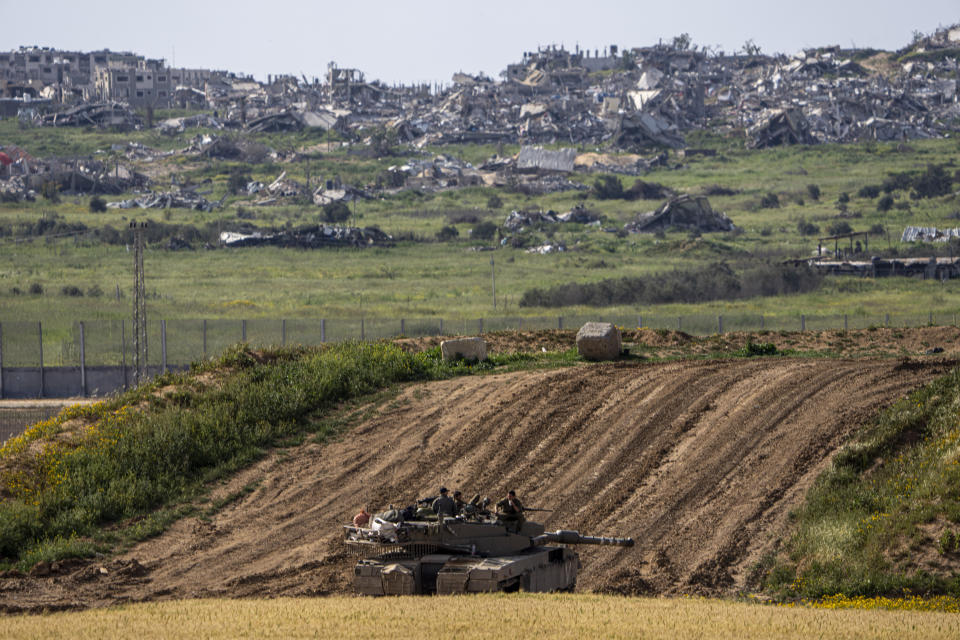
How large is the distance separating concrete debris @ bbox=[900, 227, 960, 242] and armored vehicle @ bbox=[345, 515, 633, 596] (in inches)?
3312

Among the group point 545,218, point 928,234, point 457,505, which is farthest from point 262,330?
point 545,218

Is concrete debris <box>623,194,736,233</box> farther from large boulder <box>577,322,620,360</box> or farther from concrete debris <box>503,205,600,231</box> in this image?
large boulder <box>577,322,620,360</box>

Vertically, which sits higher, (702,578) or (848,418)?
(848,418)

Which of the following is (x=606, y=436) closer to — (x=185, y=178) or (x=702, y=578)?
(x=702, y=578)

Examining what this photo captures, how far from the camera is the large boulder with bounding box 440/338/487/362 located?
→ 1603 inches

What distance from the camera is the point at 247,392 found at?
1430 inches

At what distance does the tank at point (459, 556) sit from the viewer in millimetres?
Result: 22750

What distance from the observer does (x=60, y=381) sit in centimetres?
4878

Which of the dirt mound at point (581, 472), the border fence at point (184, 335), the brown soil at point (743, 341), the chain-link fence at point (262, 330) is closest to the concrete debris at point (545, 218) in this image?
the border fence at point (184, 335)

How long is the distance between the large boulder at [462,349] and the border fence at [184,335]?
23.0 ft

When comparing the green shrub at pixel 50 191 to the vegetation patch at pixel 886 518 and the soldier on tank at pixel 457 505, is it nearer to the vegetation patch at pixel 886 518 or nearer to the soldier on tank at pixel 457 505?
the soldier on tank at pixel 457 505

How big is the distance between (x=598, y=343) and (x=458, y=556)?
56.9ft

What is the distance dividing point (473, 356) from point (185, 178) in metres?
121

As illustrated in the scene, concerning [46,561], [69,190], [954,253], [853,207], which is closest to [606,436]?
[46,561]
